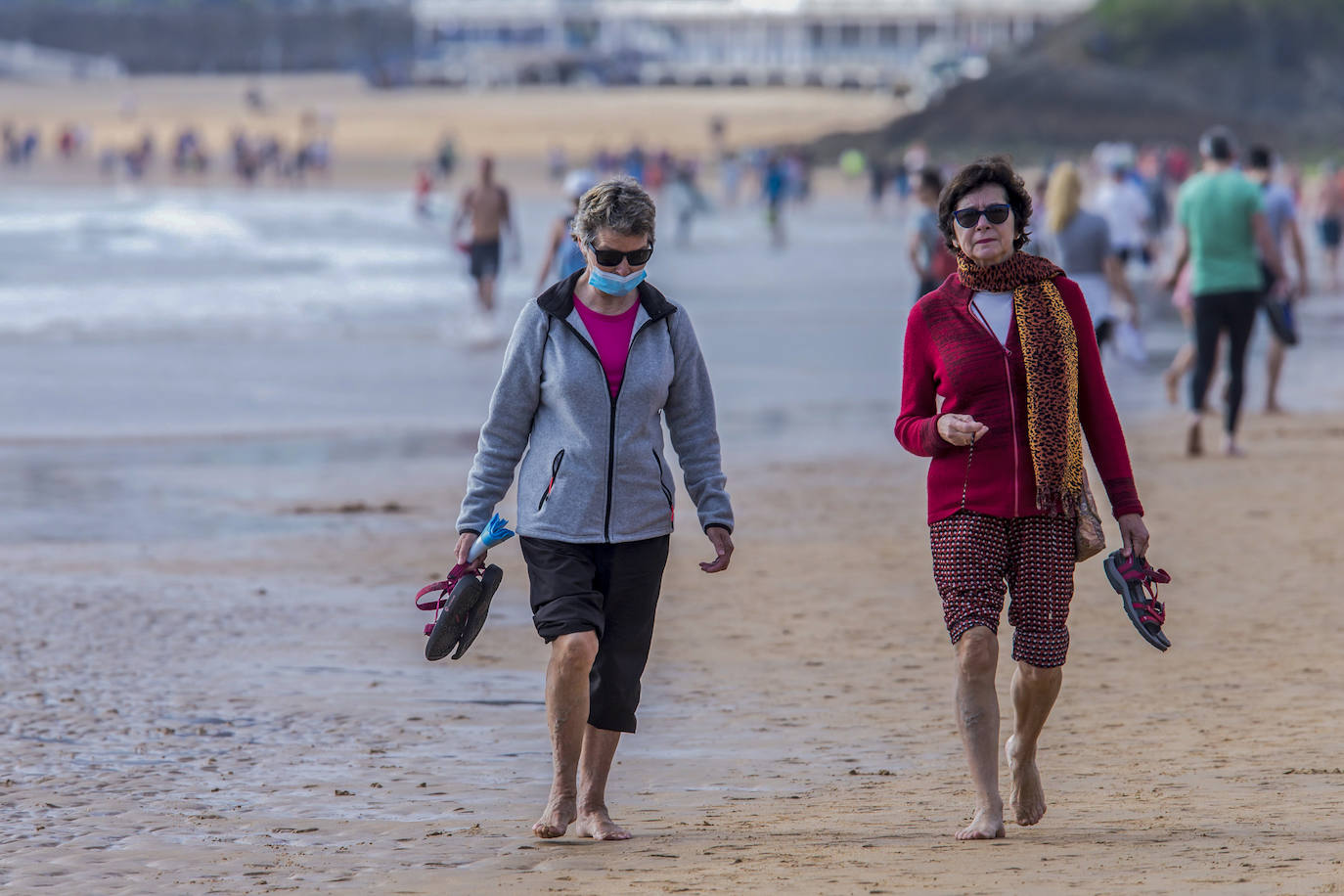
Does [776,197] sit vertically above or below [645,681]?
above

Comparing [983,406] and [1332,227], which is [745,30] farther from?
[983,406]

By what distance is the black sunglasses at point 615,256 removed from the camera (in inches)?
182

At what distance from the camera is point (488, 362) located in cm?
1783

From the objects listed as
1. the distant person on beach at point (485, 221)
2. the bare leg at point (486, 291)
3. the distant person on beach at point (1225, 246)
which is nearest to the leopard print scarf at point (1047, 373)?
the distant person on beach at point (1225, 246)

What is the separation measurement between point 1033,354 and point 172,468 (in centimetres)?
806

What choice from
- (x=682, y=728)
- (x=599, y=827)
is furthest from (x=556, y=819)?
(x=682, y=728)

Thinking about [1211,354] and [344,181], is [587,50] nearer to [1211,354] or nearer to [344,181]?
[344,181]

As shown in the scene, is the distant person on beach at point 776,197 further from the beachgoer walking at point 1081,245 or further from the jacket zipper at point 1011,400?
the jacket zipper at point 1011,400

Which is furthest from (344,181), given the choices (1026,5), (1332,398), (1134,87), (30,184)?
(1026,5)

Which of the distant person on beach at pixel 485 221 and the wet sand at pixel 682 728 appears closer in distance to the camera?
the wet sand at pixel 682 728

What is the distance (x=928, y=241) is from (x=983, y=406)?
6.74 meters

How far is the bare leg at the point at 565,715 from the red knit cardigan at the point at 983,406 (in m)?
0.85

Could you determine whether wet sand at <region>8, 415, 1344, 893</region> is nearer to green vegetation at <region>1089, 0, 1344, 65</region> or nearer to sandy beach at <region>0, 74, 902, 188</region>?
sandy beach at <region>0, 74, 902, 188</region>

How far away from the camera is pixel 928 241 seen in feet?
36.9
